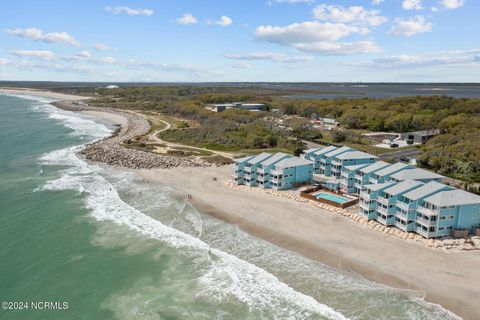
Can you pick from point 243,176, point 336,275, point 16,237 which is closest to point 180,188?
point 243,176

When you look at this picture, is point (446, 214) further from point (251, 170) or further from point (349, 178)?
point (251, 170)

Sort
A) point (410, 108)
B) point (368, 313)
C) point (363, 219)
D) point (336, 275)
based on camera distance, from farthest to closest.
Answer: point (410, 108)
point (363, 219)
point (336, 275)
point (368, 313)

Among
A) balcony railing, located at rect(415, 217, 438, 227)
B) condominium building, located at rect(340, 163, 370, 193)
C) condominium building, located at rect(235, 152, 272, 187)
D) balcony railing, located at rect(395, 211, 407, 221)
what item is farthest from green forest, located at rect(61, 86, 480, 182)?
balcony railing, located at rect(415, 217, 438, 227)

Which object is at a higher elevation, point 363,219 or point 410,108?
point 410,108

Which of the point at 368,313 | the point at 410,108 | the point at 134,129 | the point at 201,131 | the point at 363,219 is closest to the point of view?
the point at 368,313

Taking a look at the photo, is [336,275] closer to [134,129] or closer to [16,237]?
[16,237]
